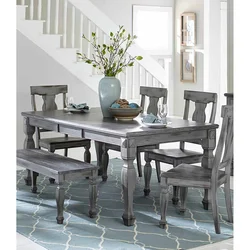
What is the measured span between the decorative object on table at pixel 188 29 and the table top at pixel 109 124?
5.64 metres

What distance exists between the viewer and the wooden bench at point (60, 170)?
4.18 metres

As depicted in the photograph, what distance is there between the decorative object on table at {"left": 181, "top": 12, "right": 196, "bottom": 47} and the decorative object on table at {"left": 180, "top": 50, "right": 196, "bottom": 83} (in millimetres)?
185

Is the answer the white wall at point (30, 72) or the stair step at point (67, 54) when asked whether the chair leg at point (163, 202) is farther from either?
the stair step at point (67, 54)

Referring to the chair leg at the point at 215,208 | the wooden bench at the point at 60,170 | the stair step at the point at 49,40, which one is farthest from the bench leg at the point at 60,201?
the stair step at the point at 49,40

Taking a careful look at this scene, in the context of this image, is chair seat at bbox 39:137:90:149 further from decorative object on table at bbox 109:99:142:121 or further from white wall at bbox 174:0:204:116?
white wall at bbox 174:0:204:116

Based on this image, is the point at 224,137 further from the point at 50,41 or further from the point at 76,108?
the point at 50,41

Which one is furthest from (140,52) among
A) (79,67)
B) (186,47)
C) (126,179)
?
(126,179)

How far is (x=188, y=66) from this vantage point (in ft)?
35.1

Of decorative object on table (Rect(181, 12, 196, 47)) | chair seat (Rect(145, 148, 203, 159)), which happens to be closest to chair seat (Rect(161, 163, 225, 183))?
chair seat (Rect(145, 148, 203, 159))

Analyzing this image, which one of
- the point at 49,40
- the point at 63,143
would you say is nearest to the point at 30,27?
the point at 49,40

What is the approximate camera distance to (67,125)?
473cm

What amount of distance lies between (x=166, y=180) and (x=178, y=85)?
23.6 feet

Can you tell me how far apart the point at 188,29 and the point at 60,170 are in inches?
278
